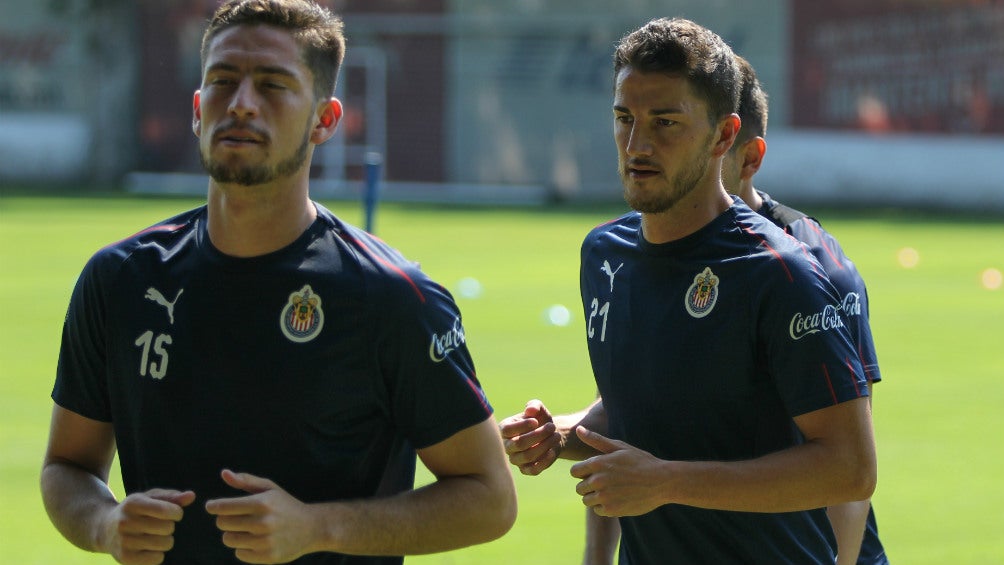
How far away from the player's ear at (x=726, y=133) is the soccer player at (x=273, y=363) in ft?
3.33

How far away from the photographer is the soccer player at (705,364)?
384 cm

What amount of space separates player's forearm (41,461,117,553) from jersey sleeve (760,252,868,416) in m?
1.66

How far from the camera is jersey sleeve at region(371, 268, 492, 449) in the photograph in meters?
3.62

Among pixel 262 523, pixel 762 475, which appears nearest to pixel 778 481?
pixel 762 475

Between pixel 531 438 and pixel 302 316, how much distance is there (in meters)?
0.80

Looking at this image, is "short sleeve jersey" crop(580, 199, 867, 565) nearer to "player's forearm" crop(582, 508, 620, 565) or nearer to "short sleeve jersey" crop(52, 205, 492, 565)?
"player's forearm" crop(582, 508, 620, 565)

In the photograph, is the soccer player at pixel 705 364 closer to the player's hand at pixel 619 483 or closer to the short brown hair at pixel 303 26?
the player's hand at pixel 619 483

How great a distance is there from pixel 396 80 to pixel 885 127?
12.6 meters

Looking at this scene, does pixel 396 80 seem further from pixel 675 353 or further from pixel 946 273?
pixel 675 353

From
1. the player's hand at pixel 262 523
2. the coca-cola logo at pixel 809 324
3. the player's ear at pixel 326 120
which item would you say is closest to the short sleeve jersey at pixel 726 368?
the coca-cola logo at pixel 809 324

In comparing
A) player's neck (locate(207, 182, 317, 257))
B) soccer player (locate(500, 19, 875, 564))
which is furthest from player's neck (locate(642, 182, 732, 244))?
player's neck (locate(207, 182, 317, 257))

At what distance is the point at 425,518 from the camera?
11.8ft

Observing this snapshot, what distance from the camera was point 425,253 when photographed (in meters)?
22.2

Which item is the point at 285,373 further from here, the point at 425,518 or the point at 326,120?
the point at 326,120
